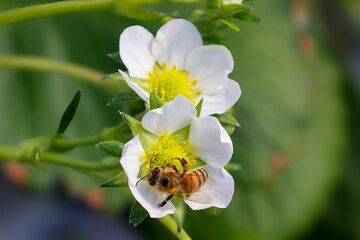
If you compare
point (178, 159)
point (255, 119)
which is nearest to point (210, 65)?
point (178, 159)

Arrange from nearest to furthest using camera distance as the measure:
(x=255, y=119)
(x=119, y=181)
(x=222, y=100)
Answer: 1. (x=119, y=181)
2. (x=222, y=100)
3. (x=255, y=119)

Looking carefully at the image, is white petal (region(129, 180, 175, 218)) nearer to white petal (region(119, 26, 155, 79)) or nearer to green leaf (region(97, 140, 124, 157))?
green leaf (region(97, 140, 124, 157))

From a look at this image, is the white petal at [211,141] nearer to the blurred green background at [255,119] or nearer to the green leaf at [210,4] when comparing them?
the green leaf at [210,4]

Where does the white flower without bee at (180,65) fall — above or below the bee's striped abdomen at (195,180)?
above

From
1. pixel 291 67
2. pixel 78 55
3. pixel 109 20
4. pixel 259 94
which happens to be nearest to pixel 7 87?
pixel 78 55

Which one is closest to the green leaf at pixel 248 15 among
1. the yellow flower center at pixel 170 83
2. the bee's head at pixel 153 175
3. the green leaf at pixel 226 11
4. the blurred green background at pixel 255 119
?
the green leaf at pixel 226 11

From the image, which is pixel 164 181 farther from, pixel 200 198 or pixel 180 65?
pixel 180 65
